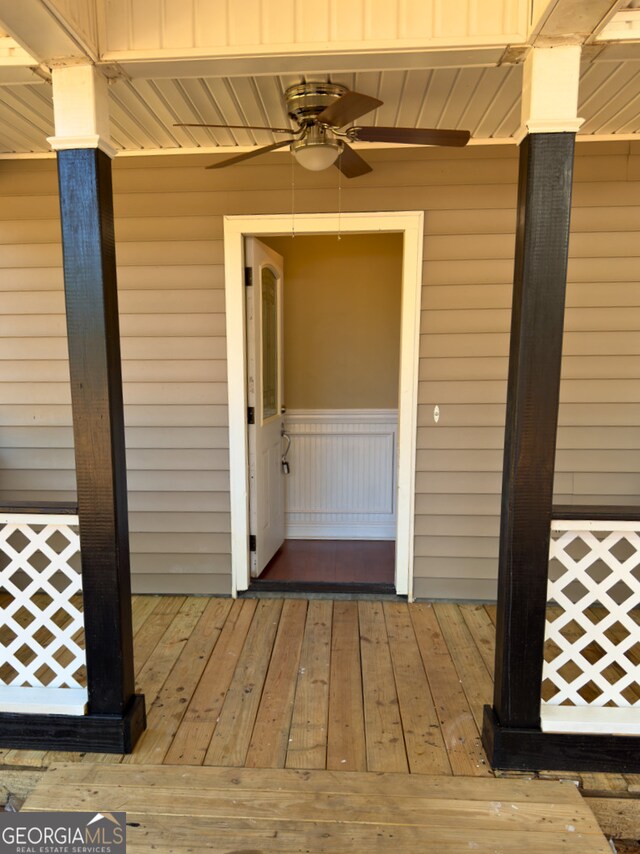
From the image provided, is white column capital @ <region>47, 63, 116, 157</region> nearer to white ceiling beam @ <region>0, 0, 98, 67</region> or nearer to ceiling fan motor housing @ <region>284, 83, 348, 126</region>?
white ceiling beam @ <region>0, 0, 98, 67</region>

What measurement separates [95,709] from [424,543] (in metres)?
1.87

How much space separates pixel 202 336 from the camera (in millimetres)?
2938

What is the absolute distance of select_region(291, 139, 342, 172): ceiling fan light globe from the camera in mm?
2084

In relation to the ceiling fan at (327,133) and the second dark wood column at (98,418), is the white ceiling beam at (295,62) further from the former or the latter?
the second dark wood column at (98,418)

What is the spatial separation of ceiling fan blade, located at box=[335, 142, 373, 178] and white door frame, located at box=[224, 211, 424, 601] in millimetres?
447

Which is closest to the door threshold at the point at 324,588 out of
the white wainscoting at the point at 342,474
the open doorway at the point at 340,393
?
the open doorway at the point at 340,393

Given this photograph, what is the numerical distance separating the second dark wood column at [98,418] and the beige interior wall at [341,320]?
7.19ft

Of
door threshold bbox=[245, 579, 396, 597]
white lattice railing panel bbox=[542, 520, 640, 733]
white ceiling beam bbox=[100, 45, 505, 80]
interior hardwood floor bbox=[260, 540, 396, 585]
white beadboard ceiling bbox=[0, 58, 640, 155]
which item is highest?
white beadboard ceiling bbox=[0, 58, 640, 155]

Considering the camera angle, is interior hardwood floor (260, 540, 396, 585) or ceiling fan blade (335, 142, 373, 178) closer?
ceiling fan blade (335, 142, 373, 178)

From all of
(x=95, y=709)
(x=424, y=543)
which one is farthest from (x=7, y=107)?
(x=424, y=543)

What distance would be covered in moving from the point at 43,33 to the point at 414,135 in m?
1.26

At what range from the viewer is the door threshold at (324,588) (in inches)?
122

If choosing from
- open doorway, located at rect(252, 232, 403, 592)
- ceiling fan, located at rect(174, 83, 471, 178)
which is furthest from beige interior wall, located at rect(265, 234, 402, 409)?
ceiling fan, located at rect(174, 83, 471, 178)

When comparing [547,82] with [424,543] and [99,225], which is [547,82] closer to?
[99,225]
